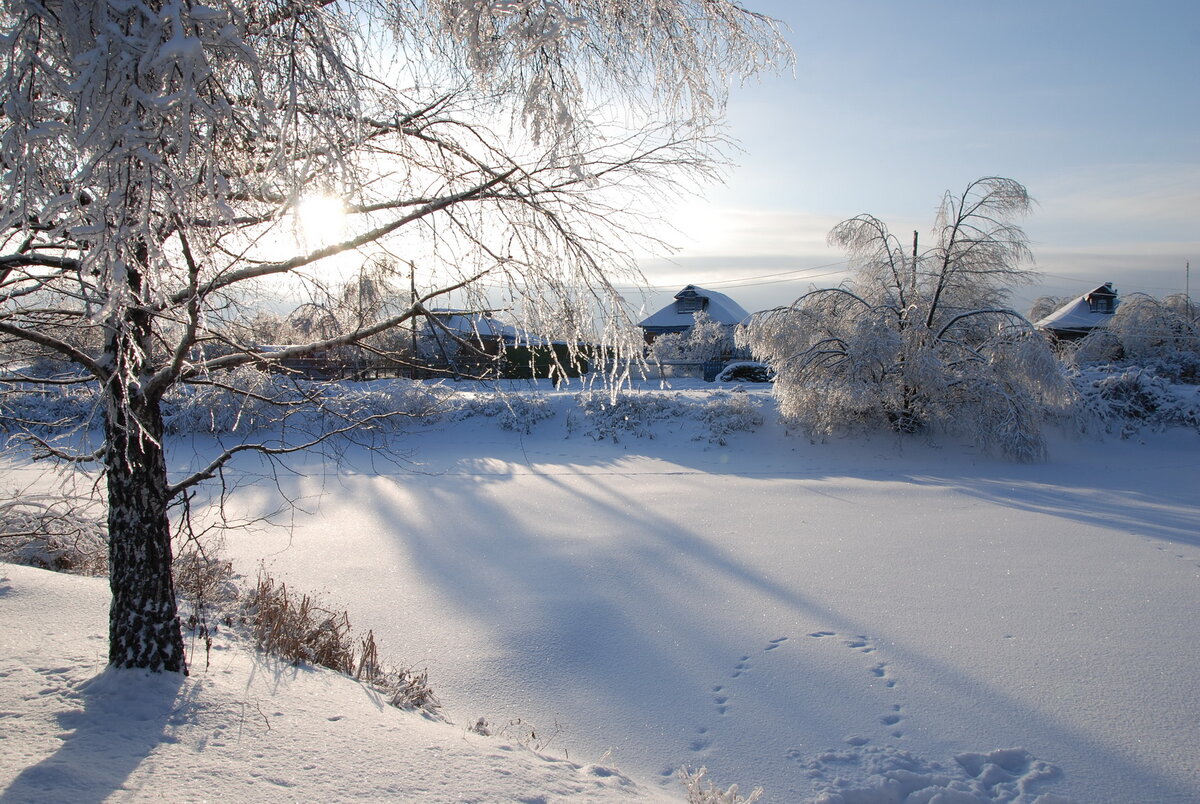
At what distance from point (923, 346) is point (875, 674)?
11.7m

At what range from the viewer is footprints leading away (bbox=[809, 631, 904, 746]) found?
4.00 metres

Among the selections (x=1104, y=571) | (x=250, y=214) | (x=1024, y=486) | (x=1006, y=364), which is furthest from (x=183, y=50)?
(x=1006, y=364)

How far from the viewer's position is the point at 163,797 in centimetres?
238

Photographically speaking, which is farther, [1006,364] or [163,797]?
[1006,364]

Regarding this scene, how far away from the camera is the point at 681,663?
510cm

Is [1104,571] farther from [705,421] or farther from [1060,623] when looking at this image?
[705,421]

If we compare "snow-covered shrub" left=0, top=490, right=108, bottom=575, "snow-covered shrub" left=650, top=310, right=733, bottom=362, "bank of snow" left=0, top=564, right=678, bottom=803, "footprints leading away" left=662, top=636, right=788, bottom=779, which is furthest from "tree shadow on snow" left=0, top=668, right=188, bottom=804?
"snow-covered shrub" left=650, top=310, right=733, bottom=362

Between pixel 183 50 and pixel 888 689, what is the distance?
16.1 ft

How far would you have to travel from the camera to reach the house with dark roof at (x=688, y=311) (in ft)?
124

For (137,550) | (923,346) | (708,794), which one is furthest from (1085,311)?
(137,550)

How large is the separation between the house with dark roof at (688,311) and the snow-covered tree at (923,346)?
69.2 feet

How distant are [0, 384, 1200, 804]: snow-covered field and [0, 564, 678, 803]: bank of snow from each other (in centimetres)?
1

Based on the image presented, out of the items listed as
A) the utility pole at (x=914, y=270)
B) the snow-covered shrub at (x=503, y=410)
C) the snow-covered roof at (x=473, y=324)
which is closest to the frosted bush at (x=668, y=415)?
the snow-covered shrub at (x=503, y=410)

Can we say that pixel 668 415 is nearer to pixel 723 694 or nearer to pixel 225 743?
pixel 723 694
